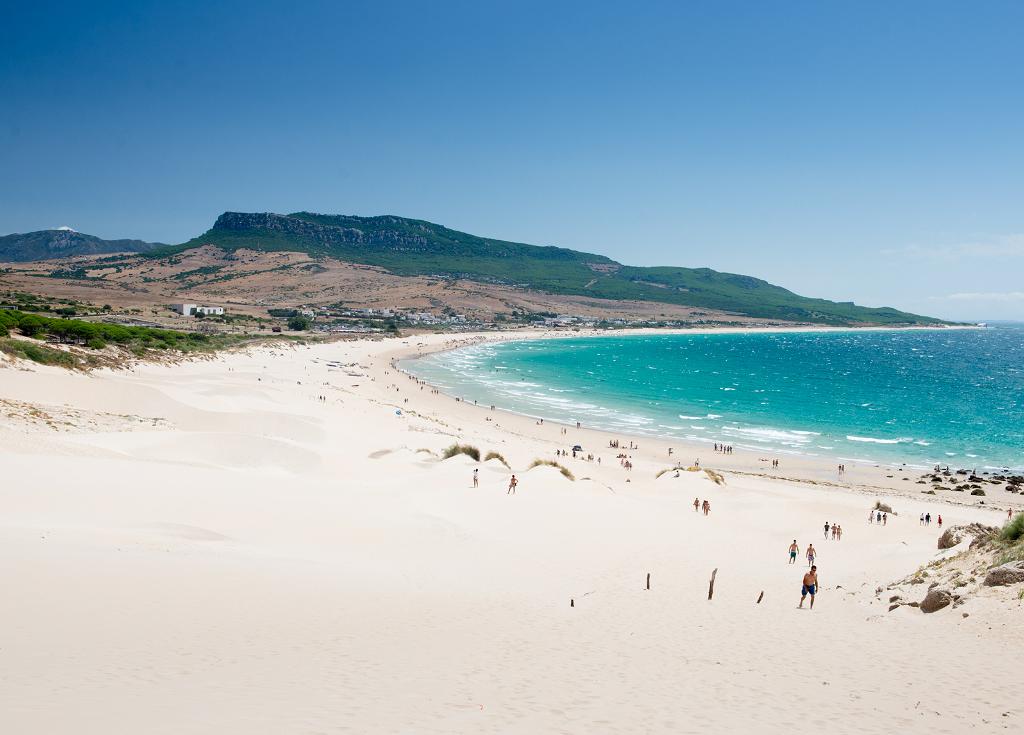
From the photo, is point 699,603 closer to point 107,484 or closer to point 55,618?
point 55,618

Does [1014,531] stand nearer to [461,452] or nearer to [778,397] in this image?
[461,452]

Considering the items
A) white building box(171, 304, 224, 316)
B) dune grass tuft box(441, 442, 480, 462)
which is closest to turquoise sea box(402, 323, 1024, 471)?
dune grass tuft box(441, 442, 480, 462)

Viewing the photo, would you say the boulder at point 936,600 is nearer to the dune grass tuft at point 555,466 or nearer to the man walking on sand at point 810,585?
the man walking on sand at point 810,585

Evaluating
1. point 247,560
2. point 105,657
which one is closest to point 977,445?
point 247,560

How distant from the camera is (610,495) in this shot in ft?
78.1

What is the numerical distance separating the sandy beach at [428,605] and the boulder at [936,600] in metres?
0.33

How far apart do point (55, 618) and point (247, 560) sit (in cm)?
392

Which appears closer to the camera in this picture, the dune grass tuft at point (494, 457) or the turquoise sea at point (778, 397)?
the dune grass tuft at point (494, 457)

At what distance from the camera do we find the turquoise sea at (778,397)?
149ft

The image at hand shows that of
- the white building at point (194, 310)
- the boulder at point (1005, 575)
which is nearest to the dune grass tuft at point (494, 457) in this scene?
the boulder at point (1005, 575)

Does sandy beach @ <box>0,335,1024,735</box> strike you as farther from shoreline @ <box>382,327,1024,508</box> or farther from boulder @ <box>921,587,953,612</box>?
shoreline @ <box>382,327,1024,508</box>

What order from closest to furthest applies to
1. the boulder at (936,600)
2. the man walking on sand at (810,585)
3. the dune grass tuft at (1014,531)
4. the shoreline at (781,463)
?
the boulder at (936,600) → the dune grass tuft at (1014,531) → the man walking on sand at (810,585) → the shoreline at (781,463)

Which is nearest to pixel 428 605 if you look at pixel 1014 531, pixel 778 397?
pixel 1014 531

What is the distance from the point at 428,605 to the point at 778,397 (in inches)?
2515
